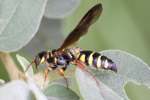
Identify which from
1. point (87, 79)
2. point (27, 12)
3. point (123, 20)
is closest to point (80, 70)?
point (87, 79)

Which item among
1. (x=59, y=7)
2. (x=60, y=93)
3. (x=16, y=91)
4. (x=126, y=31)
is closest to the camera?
(x=16, y=91)

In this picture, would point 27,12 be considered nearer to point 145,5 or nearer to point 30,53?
point 30,53

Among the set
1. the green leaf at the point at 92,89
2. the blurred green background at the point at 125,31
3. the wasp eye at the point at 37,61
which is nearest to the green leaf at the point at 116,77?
the green leaf at the point at 92,89

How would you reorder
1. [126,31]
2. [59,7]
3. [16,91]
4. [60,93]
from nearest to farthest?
[16,91] < [60,93] < [59,7] < [126,31]

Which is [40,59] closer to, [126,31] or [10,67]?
[10,67]

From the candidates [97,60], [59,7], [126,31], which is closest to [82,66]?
[97,60]

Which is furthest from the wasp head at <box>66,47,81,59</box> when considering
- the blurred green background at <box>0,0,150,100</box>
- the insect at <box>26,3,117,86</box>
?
the blurred green background at <box>0,0,150,100</box>

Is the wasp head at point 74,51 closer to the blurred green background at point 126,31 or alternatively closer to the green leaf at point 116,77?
the green leaf at point 116,77

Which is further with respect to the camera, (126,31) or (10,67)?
(126,31)
